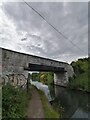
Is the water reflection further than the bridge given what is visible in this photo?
No

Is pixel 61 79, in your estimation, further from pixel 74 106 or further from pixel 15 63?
pixel 15 63

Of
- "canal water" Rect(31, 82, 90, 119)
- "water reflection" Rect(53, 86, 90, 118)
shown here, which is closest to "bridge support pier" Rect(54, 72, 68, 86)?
"canal water" Rect(31, 82, 90, 119)

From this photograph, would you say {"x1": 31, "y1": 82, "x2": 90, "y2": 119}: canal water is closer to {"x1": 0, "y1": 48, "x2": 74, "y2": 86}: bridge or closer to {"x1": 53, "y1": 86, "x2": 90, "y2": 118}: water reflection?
{"x1": 53, "y1": 86, "x2": 90, "y2": 118}: water reflection

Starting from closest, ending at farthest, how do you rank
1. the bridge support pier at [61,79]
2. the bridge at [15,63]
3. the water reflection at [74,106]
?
the water reflection at [74,106] → the bridge at [15,63] → the bridge support pier at [61,79]

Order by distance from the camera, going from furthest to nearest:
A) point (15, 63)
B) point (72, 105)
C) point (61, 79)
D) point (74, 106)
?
point (61, 79) → point (72, 105) → point (15, 63) → point (74, 106)

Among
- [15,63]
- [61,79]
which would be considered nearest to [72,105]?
[15,63]

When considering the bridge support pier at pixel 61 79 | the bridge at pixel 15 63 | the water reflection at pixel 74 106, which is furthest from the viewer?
the bridge support pier at pixel 61 79

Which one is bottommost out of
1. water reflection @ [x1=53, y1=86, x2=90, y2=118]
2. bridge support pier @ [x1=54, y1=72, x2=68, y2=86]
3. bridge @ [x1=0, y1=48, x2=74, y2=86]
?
water reflection @ [x1=53, y1=86, x2=90, y2=118]

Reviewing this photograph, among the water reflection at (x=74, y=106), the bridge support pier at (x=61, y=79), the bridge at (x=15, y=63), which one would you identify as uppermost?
the bridge at (x=15, y=63)

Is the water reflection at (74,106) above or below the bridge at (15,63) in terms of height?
below

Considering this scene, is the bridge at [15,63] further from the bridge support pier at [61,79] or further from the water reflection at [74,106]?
the bridge support pier at [61,79]

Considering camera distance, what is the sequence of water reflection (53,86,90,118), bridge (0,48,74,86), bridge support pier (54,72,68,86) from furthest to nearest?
bridge support pier (54,72,68,86)
bridge (0,48,74,86)
water reflection (53,86,90,118)

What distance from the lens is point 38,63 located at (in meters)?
24.3

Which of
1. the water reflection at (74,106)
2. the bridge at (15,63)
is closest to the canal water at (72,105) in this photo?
the water reflection at (74,106)
